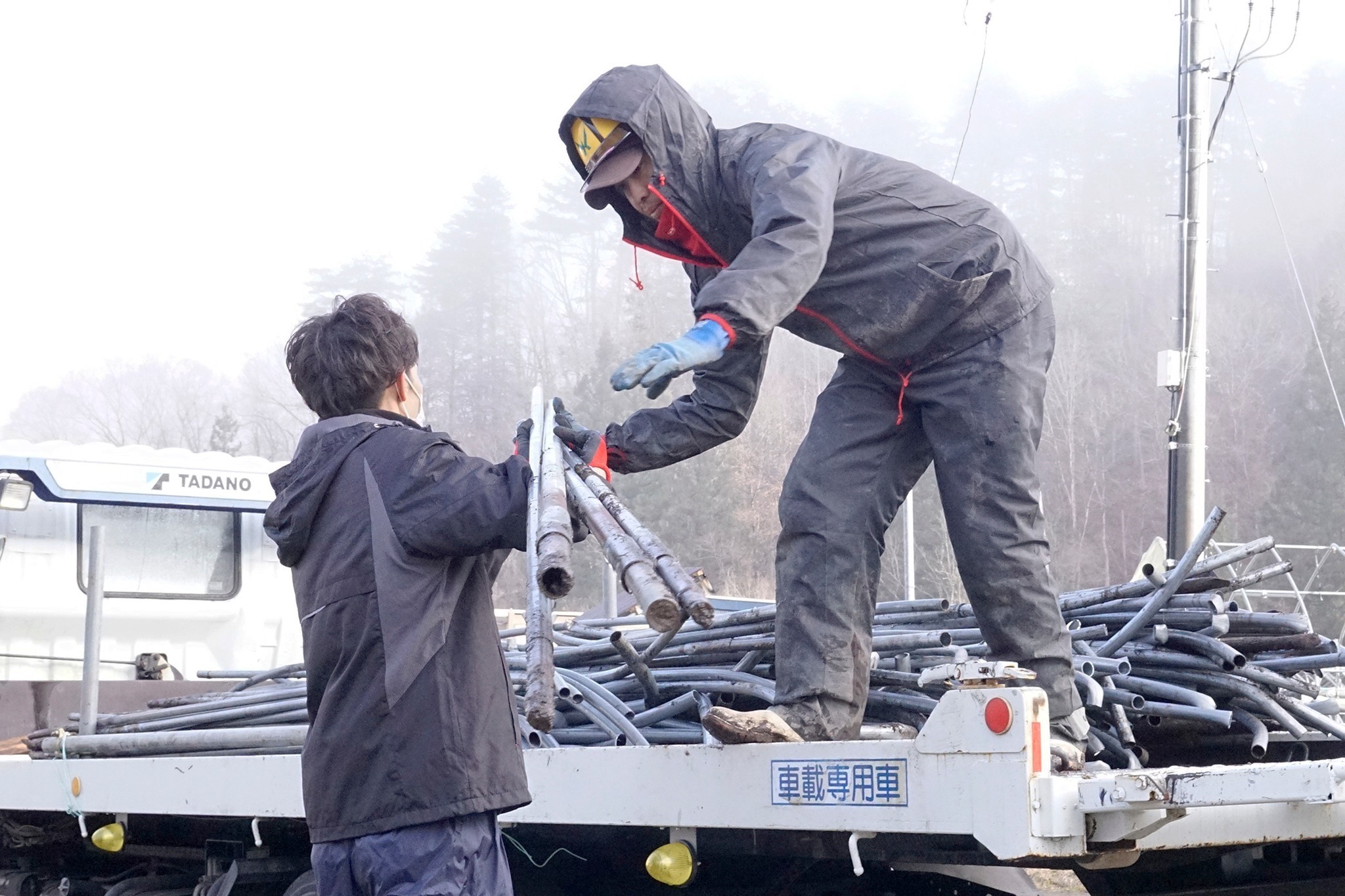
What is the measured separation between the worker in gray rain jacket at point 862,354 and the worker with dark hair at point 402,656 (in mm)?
612

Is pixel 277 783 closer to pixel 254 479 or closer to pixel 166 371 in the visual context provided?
pixel 254 479

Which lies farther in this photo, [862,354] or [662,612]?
[862,354]

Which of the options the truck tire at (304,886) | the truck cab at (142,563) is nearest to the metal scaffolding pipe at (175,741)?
the truck tire at (304,886)

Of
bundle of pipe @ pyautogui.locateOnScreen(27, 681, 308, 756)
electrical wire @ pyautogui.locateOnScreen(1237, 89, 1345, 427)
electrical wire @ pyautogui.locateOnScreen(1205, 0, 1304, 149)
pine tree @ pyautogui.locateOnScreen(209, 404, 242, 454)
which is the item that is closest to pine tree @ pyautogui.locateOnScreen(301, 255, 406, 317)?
pine tree @ pyautogui.locateOnScreen(209, 404, 242, 454)

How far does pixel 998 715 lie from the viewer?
2.41 metres

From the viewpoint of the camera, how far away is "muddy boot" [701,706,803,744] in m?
2.78

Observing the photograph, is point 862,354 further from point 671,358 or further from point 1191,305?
point 1191,305

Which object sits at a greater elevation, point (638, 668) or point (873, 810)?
point (638, 668)

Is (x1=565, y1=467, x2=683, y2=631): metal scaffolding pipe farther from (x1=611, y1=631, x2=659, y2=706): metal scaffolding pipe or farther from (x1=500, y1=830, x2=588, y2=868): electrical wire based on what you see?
(x1=500, y1=830, x2=588, y2=868): electrical wire

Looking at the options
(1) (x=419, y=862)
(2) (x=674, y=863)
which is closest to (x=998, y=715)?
(2) (x=674, y=863)

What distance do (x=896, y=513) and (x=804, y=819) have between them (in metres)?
0.89

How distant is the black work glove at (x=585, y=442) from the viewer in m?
3.02

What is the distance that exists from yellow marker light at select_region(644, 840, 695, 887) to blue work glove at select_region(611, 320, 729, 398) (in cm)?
99

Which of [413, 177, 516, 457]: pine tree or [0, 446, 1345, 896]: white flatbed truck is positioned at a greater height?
[413, 177, 516, 457]: pine tree
